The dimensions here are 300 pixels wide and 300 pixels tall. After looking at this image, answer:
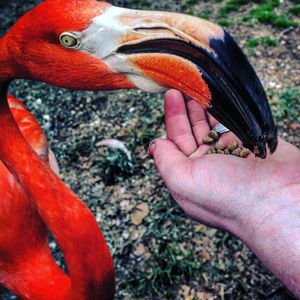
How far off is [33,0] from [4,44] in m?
4.22

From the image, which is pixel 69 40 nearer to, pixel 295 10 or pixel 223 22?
pixel 223 22

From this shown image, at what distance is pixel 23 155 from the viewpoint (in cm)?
215

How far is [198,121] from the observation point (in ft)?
7.98

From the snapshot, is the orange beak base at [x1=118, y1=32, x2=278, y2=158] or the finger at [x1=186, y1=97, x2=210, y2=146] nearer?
the orange beak base at [x1=118, y1=32, x2=278, y2=158]

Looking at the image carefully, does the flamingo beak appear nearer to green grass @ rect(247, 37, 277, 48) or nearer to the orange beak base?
the orange beak base

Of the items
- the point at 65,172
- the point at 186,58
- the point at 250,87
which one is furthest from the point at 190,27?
the point at 65,172

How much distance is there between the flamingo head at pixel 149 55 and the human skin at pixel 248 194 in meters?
0.41

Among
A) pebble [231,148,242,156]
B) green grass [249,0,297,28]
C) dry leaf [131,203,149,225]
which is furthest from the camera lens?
green grass [249,0,297,28]

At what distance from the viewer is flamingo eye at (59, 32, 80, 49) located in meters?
1.63

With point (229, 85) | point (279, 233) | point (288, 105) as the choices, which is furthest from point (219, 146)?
→ point (288, 105)

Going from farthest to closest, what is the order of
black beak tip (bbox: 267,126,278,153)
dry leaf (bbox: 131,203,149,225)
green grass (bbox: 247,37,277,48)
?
green grass (bbox: 247,37,277,48), dry leaf (bbox: 131,203,149,225), black beak tip (bbox: 267,126,278,153)

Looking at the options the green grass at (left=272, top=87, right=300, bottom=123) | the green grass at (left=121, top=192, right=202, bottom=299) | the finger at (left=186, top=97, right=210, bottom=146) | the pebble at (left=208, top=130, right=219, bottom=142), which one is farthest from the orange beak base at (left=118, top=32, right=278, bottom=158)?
the green grass at (left=272, top=87, right=300, bottom=123)

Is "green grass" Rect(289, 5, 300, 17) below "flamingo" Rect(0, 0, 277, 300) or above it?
below

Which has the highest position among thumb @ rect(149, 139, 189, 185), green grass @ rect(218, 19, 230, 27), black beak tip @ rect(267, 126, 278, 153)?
black beak tip @ rect(267, 126, 278, 153)
